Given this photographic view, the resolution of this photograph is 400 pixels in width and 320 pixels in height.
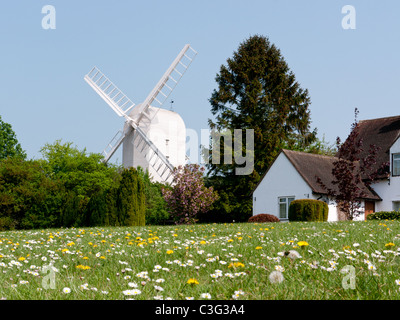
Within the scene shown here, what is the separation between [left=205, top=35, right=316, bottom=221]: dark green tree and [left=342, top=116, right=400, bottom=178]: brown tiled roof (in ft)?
27.6

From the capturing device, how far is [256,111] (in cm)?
4494

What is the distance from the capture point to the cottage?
104 feet

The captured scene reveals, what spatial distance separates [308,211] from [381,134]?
46.0ft

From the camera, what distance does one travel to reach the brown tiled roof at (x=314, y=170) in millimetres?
31031

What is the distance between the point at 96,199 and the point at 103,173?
14936 millimetres

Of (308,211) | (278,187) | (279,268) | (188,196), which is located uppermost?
(278,187)

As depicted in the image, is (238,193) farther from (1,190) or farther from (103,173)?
(1,190)

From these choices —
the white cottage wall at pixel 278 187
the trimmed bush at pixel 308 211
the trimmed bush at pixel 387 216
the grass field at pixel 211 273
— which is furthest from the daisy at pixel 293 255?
the white cottage wall at pixel 278 187

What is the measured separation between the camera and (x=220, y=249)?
6.82 m

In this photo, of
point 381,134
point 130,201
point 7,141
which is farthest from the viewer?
point 7,141

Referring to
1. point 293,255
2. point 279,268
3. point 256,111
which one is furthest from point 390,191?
point 279,268

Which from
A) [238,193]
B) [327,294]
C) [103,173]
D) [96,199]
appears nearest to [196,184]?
[238,193]

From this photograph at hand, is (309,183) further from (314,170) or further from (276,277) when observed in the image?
(276,277)
